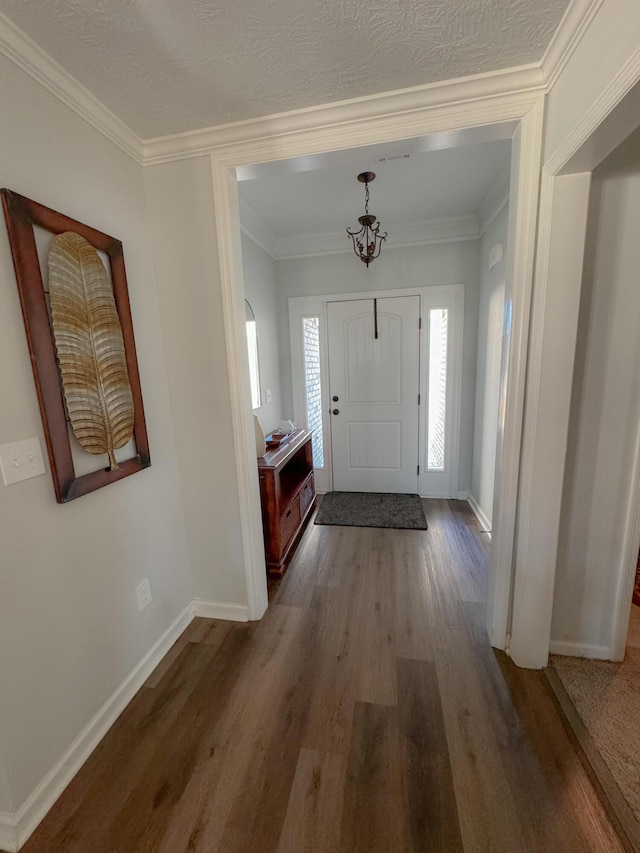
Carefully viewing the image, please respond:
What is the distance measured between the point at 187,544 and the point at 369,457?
7.09ft

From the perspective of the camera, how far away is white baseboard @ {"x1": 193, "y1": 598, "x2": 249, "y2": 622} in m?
1.92

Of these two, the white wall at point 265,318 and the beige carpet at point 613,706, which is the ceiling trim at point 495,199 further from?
the beige carpet at point 613,706

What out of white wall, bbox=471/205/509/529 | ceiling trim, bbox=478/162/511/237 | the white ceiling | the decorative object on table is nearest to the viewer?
the white ceiling

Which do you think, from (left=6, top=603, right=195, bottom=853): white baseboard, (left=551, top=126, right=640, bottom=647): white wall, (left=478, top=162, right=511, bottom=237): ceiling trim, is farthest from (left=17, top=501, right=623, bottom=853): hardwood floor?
(left=478, top=162, right=511, bottom=237): ceiling trim

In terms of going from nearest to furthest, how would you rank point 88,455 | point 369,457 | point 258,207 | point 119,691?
point 88,455, point 119,691, point 258,207, point 369,457

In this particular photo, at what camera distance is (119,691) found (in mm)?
1438

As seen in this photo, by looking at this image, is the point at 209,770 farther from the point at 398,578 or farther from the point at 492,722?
the point at 398,578

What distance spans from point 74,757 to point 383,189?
339 cm

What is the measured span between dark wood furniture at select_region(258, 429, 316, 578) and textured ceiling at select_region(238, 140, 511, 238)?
5.43 feet

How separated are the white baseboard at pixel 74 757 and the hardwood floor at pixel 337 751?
3 cm

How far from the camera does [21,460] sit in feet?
3.48

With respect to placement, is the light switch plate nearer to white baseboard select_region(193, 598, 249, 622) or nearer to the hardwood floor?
the hardwood floor

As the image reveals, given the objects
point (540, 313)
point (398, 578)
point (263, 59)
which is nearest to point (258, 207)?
point (263, 59)

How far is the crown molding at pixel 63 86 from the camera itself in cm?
104
